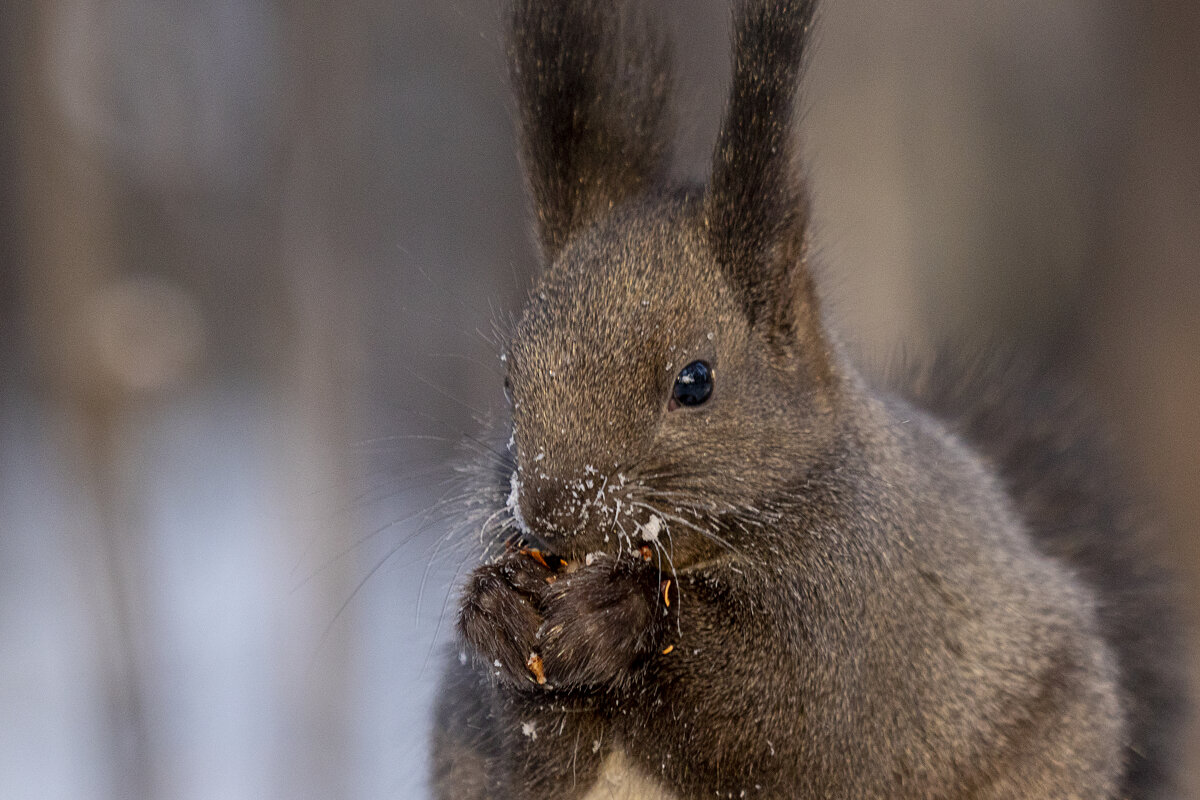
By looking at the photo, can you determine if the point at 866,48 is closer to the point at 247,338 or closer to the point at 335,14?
the point at 335,14

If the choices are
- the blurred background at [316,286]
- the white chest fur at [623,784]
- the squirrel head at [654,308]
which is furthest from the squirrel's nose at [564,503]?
the blurred background at [316,286]

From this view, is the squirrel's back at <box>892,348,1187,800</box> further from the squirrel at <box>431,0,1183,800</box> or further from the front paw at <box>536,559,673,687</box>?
the front paw at <box>536,559,673,687</box>

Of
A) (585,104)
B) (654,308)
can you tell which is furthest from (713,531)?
(585,104)

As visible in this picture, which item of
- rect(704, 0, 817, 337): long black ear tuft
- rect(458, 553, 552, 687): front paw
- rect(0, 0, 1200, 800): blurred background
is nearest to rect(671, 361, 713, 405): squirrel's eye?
rect(704, 0, 817, 337): long black ear tuft

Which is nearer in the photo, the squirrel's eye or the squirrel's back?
the squirrel's eye

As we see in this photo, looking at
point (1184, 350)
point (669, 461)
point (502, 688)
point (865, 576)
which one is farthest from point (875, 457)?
point (1184, 350)

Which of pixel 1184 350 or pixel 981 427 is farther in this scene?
pixel 1184 350
